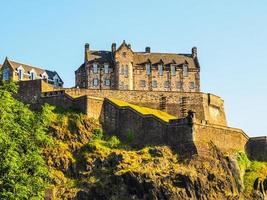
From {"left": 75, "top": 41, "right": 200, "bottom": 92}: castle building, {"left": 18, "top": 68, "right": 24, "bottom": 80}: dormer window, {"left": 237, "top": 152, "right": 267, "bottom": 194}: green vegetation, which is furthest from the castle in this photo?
{"left": 18, "top": 68, "right": 24, "bottom": 80}: dormer window

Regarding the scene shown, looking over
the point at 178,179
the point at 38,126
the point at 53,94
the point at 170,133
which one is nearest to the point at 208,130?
the point at 170,133

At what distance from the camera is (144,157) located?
61.0m

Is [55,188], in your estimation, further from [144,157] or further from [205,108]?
[205,108]

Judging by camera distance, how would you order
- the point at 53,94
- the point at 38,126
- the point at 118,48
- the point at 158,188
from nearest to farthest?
the point at 38,126 < the point at 158,188 < the point at 53,94 < the point at 118,48

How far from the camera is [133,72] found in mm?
78875

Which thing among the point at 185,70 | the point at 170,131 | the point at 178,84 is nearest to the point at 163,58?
the point at 185,70

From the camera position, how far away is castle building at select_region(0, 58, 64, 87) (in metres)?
78.2

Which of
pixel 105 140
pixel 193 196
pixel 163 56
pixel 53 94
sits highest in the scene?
pixel 163 56

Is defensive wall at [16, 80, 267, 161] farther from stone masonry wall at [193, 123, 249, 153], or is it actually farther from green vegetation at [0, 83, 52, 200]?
green vegetation at [0, 83, 52, 200]

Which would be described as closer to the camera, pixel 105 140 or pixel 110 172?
pixel 110 172

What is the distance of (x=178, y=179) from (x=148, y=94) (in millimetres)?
16844

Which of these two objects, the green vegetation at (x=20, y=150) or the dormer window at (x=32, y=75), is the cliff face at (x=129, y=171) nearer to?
the dormer window at (x=32, y=75)

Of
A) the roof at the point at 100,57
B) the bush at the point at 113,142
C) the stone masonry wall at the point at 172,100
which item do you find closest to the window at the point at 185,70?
the stone masonry wall at the point at 172,100

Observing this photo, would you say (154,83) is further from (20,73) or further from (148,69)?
(20,73)
